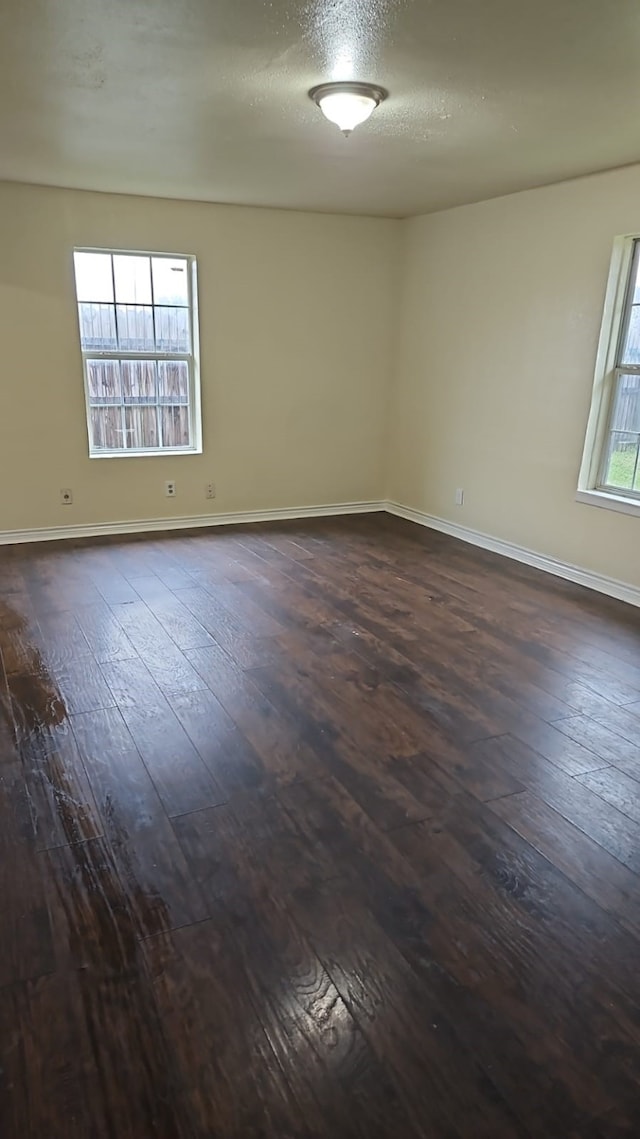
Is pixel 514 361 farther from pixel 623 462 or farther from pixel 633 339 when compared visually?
pixel 623 462

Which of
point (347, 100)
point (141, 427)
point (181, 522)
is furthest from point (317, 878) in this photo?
point (141, 427)

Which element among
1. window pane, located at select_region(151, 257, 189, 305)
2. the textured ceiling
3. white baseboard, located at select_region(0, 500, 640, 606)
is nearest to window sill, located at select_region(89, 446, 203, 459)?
white baseboard, located at select_region(0, 500, 640, 606)

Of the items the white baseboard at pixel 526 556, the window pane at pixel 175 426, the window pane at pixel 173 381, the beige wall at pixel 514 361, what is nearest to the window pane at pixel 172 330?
the window pane at pixel 173 381

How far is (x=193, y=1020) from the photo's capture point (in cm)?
150

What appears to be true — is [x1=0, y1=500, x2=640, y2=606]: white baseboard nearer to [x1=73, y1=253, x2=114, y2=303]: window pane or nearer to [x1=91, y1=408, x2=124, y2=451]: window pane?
[x1=91, y1=408, x2=124, y2=451]: window pane

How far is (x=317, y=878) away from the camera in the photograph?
1.92 m

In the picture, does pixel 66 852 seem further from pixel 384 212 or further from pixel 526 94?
pixel 384 212

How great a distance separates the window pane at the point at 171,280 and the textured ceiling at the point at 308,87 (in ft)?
2.38

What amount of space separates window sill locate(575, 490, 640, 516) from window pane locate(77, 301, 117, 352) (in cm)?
338

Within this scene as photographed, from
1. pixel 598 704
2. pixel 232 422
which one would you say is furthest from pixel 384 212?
pixel 598 704

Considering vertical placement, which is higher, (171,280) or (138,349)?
(171,280)

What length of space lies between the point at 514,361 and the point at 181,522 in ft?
8.96

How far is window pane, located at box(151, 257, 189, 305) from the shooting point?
5.18m

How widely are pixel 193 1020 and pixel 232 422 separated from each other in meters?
4.64
